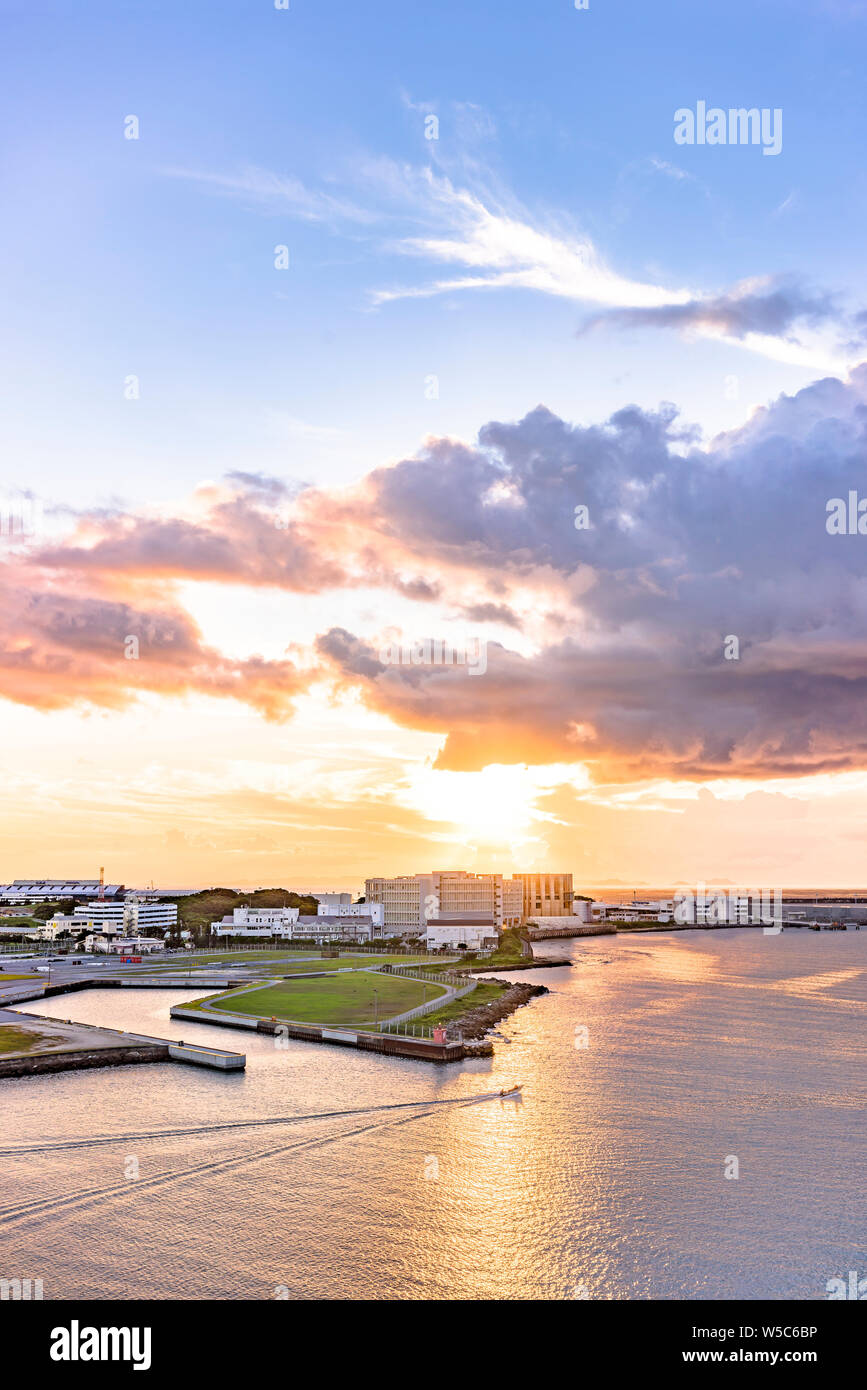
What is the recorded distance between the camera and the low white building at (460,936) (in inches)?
6850

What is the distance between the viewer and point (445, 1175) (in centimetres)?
4209

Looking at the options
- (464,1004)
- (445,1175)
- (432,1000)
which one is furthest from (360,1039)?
(445,1175)

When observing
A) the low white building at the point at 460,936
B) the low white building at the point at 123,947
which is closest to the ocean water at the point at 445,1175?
the low white building at the point at 460,936

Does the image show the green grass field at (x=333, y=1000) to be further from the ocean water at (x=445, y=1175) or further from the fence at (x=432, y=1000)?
the ocean water at (x=445, y=1175)

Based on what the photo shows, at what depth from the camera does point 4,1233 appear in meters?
33.9

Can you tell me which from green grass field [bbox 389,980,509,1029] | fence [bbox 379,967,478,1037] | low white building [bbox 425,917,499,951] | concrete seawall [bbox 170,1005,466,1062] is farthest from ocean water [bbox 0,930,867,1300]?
low white building [bbox 425,917,499,951]

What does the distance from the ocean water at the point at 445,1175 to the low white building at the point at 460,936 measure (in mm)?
100294

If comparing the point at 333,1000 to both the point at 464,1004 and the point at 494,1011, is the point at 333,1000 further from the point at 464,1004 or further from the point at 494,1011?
→ the point at 494,1011

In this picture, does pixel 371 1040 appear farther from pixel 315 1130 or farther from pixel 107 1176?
pixel 107 1176

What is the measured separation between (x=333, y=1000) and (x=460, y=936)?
87.9 metres

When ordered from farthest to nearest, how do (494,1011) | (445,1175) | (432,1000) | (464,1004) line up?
(464,1004)
(432,1000)
(494,1011)
(445,1175)

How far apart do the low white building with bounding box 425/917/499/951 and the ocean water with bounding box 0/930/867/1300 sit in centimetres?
10029

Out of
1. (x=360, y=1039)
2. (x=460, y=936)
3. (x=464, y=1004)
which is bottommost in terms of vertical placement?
(x=460, y=936)
